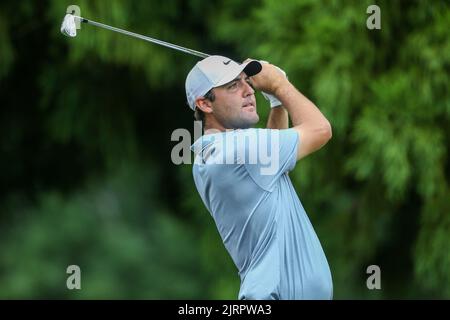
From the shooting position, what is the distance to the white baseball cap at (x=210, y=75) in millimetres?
3363

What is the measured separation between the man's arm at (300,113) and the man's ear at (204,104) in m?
0.15

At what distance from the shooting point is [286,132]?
3.24m

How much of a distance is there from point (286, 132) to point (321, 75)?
2.52m

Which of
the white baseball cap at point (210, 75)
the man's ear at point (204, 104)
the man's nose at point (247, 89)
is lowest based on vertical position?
the man's ear at point (204, 104)

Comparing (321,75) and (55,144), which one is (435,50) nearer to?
(321,75)

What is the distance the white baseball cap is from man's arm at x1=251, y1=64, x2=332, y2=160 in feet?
0.27

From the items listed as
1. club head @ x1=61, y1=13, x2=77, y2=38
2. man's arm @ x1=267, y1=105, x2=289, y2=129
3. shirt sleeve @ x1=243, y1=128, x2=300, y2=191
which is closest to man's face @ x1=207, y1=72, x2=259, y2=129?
shirt sleeve @ x1=243, y1=128, x2=300, y2=191

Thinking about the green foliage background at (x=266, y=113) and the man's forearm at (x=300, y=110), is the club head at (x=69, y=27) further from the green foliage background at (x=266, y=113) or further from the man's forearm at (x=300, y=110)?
the green foliage background at (x=266, y=113)

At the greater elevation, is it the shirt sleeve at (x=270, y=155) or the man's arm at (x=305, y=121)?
the man's arm at (x=305, y=121)

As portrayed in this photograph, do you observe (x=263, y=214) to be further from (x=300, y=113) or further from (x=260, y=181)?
(x=300, y=113)

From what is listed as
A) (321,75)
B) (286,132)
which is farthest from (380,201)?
(286,132)

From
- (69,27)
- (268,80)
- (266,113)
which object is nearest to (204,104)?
(268,80)

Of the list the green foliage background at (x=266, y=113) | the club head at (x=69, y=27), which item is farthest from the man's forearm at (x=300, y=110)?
the green foliage background at (x=266, y=113)

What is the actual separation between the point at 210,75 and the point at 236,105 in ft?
0.36
